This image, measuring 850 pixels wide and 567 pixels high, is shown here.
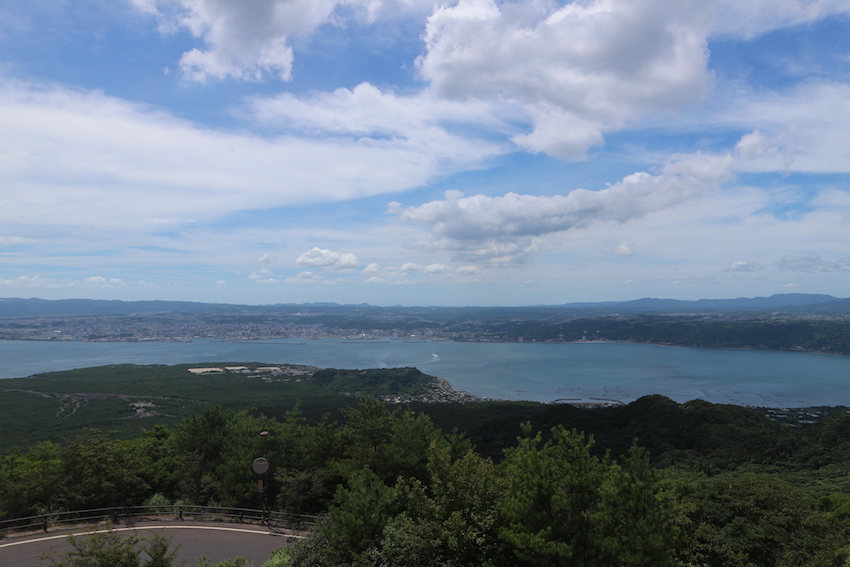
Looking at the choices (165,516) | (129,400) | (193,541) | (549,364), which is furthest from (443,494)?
(549,364)

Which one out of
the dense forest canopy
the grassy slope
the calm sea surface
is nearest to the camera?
the dense forest canopy

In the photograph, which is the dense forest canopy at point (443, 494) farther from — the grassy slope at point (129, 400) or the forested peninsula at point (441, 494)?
the grassy slope at point (129, 400)

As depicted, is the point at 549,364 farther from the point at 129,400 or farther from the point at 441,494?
the point at 441,494

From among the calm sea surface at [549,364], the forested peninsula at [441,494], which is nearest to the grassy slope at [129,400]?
the calm sea surface at [549,364]

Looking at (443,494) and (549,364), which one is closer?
(443,494)

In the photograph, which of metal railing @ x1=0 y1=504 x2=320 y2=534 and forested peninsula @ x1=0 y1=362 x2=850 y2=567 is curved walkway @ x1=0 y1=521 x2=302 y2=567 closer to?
metal railing @ x1=0 y1=504 x2=320 y2=534

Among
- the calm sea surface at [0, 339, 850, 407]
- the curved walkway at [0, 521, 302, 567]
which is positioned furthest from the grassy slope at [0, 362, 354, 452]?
the curved walkway at [0, 521, 302, 567]
